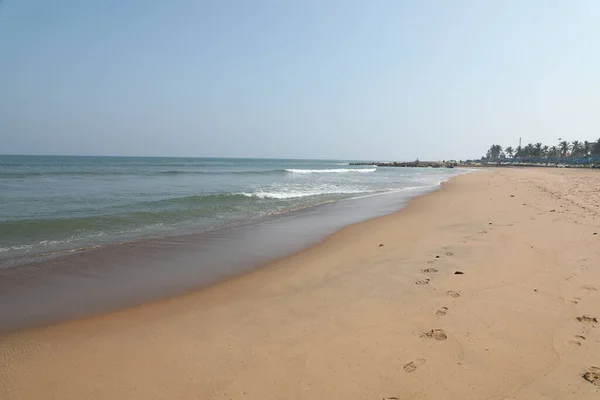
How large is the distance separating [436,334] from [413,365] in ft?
2.12

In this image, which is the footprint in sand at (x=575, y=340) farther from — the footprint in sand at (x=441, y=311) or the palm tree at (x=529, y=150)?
the palm tree at (x=529, y=150)

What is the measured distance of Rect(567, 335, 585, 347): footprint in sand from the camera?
125 inches

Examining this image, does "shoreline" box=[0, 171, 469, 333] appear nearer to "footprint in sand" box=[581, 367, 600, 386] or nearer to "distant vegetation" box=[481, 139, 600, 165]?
"footprint in sand" box=[581, 367, 600, 386]

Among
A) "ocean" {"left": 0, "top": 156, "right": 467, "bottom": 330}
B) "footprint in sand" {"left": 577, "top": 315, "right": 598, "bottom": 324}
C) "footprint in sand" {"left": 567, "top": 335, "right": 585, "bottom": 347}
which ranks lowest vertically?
"ocean" {"left": 0, "top": 156, "right": 467, "bottom": 330}

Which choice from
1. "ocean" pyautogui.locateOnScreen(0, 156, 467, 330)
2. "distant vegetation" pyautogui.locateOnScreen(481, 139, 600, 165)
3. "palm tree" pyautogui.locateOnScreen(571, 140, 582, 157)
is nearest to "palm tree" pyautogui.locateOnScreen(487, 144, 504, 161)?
"distant vegetation" pyautogui.locateOnScreen(481, 139, 600, 165)

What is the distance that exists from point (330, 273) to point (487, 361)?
307 centimetres

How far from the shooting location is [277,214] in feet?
43.3

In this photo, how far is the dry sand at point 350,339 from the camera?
275cm

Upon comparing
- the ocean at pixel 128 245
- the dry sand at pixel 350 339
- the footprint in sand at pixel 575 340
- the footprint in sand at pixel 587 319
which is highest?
the footprint in sand at pixel 587 319

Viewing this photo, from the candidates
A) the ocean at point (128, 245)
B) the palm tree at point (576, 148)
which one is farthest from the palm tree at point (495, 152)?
the ocean at point (128, 245)

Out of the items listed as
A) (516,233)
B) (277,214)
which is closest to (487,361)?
(516,233)

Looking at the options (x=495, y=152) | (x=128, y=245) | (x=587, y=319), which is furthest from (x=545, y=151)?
(x=128, y=245)

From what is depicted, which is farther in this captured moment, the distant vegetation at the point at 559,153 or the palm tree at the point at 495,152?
the palm tree at the point at 495,152

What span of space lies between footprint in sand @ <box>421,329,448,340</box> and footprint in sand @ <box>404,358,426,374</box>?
446 mm
